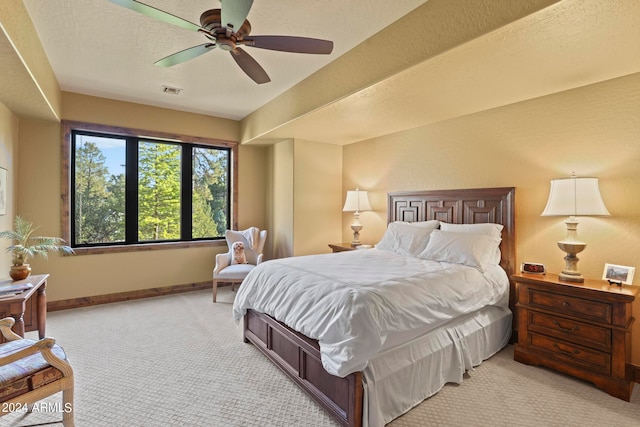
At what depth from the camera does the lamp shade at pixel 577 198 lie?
2.41m

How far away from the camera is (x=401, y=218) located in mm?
4230

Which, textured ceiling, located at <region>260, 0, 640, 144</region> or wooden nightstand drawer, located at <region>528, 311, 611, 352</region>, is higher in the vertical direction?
textured ceiling, located at <region>260, 0, 640, 144</region>

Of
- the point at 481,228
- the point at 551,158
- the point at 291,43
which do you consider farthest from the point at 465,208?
the point at 291,43

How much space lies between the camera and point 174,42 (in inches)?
107

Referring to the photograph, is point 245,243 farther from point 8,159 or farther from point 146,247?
point 8,159

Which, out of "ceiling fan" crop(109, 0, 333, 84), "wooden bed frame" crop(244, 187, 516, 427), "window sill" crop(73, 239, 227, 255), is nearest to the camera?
"ceiling fan" crop(109, 0, 333, 84)

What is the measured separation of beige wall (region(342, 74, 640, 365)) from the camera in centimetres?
247

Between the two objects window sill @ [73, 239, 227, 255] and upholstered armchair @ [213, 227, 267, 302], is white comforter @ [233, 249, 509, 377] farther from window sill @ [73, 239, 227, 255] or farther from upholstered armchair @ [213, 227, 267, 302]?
window sill @ [73, 239, 227, 255]

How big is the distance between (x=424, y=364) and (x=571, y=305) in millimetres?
1313

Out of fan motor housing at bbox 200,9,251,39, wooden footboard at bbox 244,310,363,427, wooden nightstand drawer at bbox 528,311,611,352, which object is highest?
fan motor housing at bbox 200,9,251,39

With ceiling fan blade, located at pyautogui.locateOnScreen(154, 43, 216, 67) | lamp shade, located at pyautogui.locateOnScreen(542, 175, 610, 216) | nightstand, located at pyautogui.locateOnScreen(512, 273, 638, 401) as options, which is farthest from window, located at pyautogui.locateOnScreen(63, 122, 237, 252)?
lamp shade, located at pyautogui.locateOnScreen(542, 175, 610, 216)

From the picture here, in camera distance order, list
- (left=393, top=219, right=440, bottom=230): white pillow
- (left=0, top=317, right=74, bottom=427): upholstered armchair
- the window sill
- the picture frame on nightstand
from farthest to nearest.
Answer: the window sill < (left=393, top=219, right=440, bottom=230): white pillow < the picture frame on nightstand < (left=0, top=317, right=74, bottom=427): upholstered armchair

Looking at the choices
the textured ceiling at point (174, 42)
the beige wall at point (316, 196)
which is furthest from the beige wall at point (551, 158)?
the textured ceiling at point (174, 42)

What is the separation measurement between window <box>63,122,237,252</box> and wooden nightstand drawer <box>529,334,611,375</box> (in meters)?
4.42
